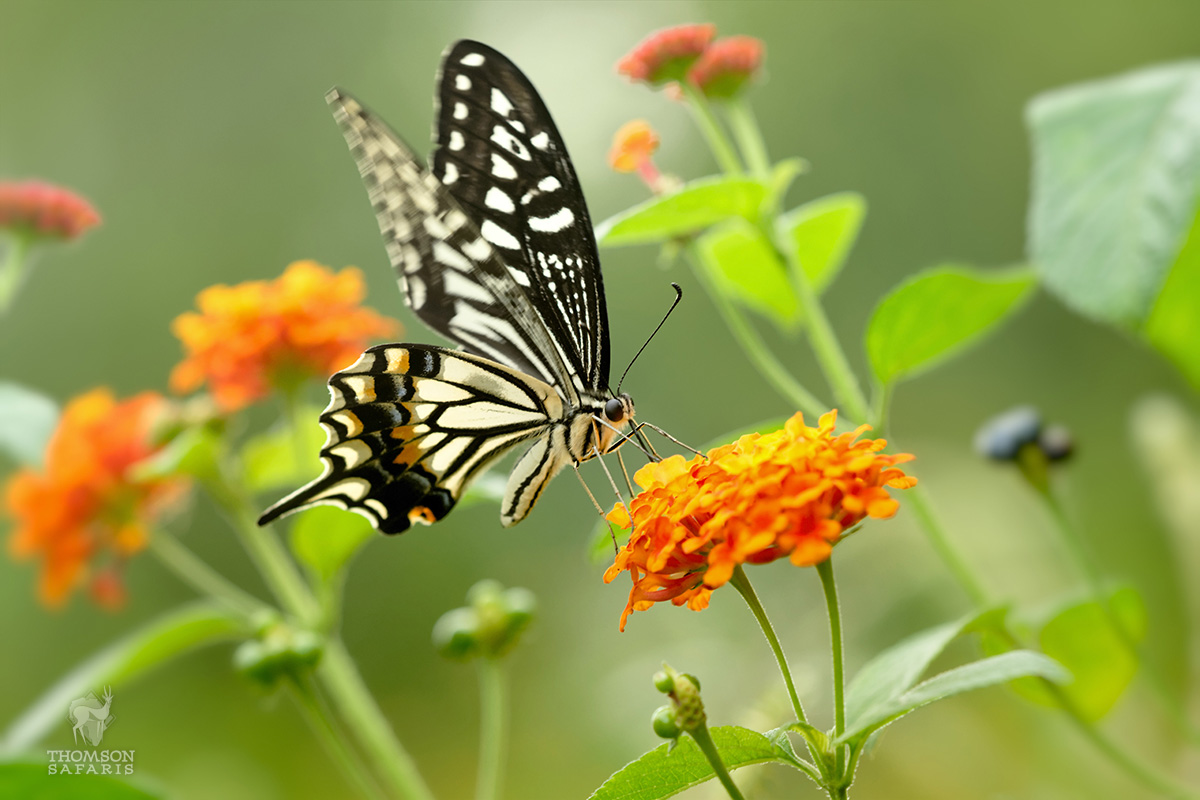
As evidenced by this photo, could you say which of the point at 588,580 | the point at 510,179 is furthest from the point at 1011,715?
the point at 510,179

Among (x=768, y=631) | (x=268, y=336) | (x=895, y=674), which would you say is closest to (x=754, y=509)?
(x=768, y=631)

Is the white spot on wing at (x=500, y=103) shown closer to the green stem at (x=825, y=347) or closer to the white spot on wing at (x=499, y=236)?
the white spot on wing at (x=499, y=236)

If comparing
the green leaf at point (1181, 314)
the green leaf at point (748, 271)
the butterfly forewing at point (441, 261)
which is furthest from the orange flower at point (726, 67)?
the green leaf at point (1181, 314)

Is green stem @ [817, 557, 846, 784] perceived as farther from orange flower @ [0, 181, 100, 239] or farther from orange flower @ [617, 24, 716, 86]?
orange flower @ [0, 181, 100, 239]

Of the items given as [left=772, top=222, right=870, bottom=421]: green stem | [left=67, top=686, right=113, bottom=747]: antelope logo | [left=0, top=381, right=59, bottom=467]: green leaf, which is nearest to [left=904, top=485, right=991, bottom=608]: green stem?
[left=772, top=222, right=870, bottom=421]: green stem

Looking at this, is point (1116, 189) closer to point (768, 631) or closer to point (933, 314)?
point (933, 314)

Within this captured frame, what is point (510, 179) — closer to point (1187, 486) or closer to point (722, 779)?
point (722, 779)
